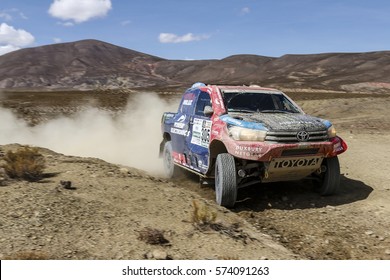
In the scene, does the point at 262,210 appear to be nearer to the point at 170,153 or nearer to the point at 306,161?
the point at 306,161

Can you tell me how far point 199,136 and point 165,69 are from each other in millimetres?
174252

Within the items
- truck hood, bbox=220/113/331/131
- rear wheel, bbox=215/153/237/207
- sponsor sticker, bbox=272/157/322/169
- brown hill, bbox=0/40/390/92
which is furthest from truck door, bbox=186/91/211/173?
brown hill, bbox=0/40/390/92

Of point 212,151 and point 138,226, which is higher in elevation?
point 212,151

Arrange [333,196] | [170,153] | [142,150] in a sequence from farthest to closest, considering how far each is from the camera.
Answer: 1. [142,150]
2. [170,153]
3. [333,196]

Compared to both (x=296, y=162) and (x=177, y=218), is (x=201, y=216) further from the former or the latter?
(x=296, y=162)

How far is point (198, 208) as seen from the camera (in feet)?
18.3

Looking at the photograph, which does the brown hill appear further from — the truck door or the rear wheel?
the rear wheel

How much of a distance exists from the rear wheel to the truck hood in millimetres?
608

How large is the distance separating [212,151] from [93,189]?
211cm

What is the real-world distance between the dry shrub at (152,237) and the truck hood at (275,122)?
8.17 feet

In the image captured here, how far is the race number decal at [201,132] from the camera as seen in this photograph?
7590 millimetres

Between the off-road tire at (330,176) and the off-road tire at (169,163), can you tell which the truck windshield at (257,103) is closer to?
the off-road tire at (330,176)

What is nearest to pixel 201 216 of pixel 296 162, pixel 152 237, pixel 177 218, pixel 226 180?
pixel 177 218

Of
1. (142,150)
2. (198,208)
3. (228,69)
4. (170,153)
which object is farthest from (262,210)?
(228,69)
